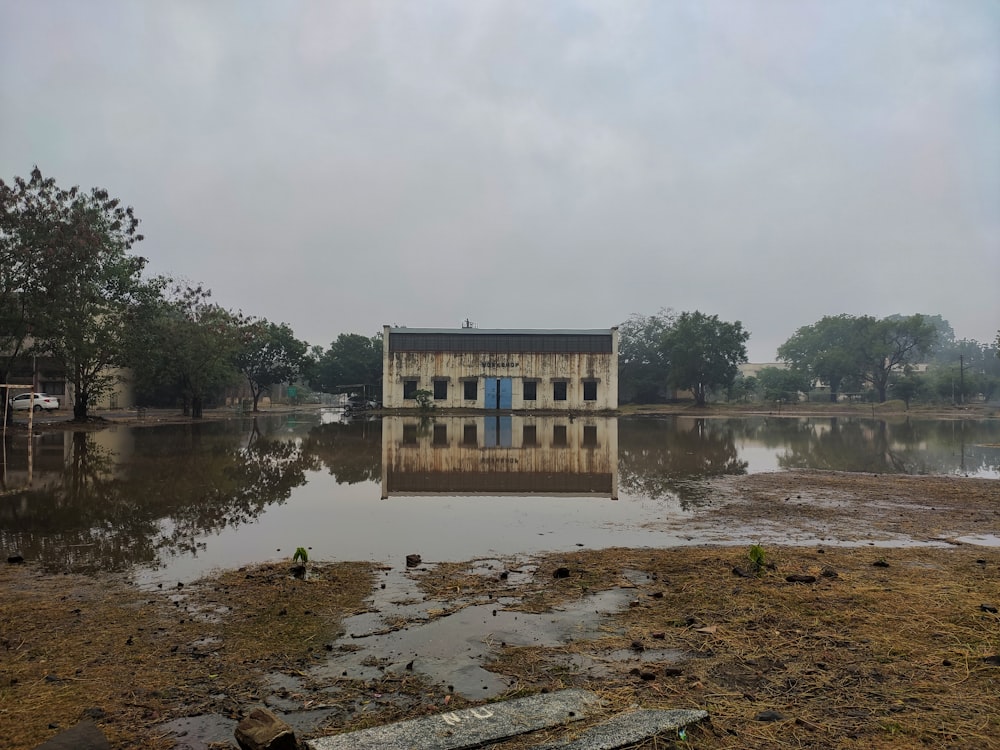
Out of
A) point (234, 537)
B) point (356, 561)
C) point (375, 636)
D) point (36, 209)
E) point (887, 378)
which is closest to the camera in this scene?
point (375, 636)

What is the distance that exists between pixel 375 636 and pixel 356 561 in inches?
92.5

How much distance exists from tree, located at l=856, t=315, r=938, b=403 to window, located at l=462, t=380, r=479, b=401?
4178cm

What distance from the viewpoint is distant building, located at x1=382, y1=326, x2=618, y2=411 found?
52.5m

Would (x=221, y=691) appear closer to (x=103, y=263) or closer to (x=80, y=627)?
(x=80, y=627)

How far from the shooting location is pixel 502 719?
3.56m

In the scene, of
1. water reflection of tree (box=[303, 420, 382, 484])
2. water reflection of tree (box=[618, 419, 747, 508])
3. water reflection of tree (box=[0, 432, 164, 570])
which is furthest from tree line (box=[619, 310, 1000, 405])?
water reflection of tree (box=[0, 432, 164, 570])

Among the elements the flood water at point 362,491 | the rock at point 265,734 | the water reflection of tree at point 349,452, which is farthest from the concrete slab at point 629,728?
the water reflection of tree at point 349,452

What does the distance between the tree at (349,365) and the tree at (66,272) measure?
94.3ft

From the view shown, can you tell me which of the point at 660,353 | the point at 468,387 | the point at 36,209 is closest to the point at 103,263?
the point at 36,209

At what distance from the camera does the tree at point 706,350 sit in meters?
57.4

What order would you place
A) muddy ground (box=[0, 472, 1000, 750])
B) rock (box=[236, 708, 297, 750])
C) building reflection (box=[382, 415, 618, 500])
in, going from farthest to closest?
building reflection (box=[382, 415, 618, 500]) → muddy ground (box=[0, 472, 1000, 750]) → rock (box=[236, 708, 297, 750])

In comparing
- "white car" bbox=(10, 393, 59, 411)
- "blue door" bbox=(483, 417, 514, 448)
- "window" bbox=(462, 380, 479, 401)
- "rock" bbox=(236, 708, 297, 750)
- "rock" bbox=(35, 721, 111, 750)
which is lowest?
"blue door" bbox=(483, 417, 514, 448)

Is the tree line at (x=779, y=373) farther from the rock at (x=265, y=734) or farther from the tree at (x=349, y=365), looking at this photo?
the rock at (x=265, y=734)

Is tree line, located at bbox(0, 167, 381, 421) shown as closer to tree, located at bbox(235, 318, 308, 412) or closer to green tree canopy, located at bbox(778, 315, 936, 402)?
tree, located at bbox(235, 318, 308, 412)
